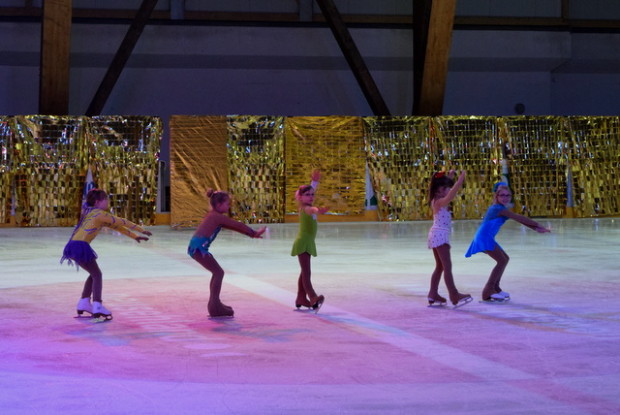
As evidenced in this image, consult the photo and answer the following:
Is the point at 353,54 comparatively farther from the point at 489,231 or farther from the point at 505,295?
the point at 505,295

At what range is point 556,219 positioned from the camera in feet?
63.0

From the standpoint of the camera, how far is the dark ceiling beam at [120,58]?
19.2 m

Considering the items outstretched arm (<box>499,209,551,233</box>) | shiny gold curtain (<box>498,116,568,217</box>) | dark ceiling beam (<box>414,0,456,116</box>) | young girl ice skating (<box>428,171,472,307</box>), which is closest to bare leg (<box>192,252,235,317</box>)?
young girl ice skating (<box>428,171,472,307</box>)

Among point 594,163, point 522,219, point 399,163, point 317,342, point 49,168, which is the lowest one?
point 317,342

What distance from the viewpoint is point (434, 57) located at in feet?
61.4

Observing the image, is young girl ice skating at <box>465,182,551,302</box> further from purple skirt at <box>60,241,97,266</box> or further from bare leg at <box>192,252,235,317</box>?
purple skirt at <box>60,241,97,266</box>

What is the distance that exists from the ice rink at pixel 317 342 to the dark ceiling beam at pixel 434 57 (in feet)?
26.9

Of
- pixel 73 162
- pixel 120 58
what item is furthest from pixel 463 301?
pixel 120 58

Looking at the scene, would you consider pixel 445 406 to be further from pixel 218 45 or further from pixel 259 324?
pixel 218 45

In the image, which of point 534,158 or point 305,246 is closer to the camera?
point 305,246

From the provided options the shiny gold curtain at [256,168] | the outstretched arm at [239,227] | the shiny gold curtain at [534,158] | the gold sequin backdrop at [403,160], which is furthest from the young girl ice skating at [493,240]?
the shiny gold curtain at [534,158]

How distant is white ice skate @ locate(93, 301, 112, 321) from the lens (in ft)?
22.1

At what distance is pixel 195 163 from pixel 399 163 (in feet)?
13.9

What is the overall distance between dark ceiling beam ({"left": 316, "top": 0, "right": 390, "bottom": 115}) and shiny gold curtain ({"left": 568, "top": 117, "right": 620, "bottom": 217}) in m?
4.09
